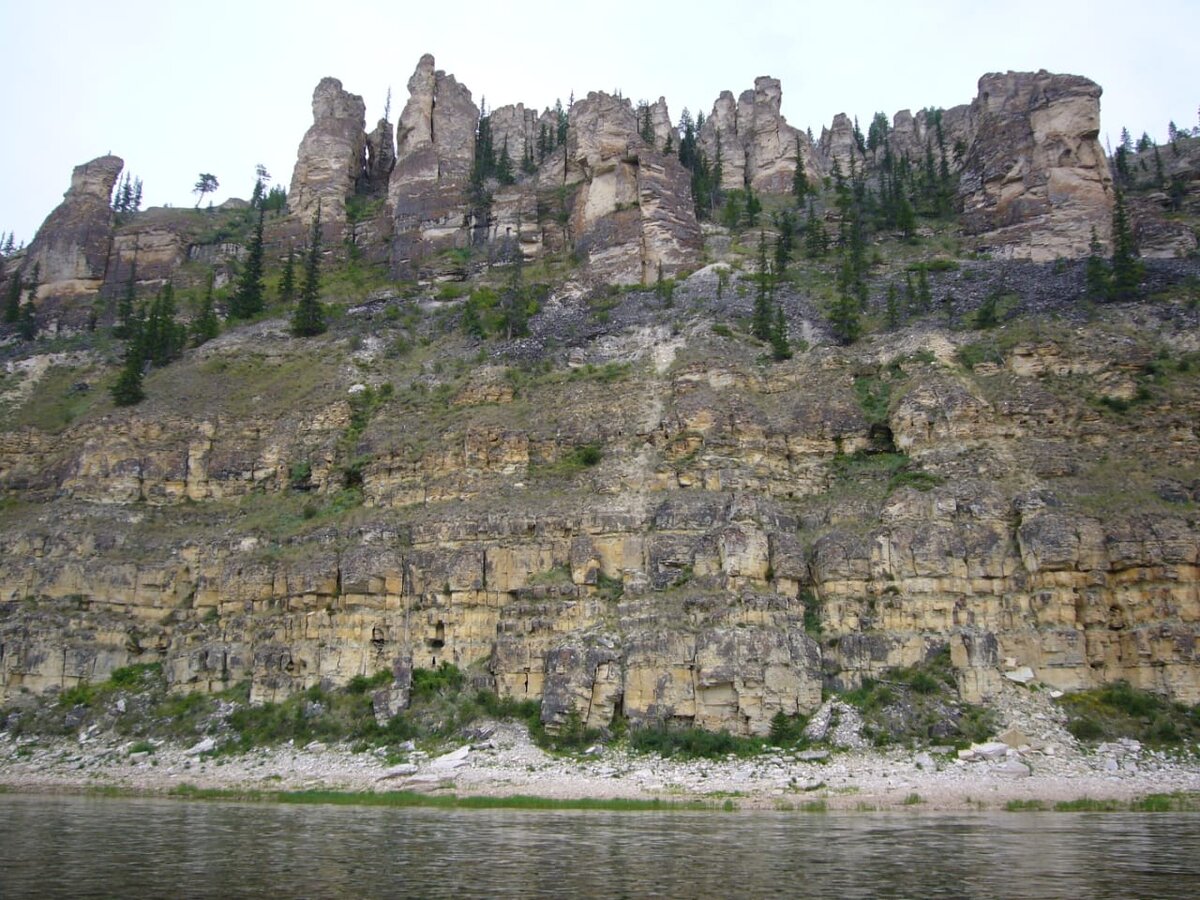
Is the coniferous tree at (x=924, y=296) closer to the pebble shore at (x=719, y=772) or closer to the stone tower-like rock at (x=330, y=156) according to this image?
the pebble shore at (x=719, y=772)

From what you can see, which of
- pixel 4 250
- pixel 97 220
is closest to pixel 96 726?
pixel 97 220

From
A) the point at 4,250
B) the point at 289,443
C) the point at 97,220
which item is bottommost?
the point at 289,443

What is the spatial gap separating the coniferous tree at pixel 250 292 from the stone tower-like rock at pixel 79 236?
47.1ft

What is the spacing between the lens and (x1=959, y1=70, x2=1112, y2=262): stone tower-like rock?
63.5 meters

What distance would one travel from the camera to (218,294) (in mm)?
77438

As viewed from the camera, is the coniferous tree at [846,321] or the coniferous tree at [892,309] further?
the coniferous tree at [846,321]

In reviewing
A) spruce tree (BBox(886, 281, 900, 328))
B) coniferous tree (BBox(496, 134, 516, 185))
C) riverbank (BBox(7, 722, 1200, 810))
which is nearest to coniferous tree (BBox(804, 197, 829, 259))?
spruce tree (BBox(886, 281, 900, 328))

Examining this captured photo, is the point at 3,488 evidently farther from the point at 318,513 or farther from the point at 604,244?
the point at 604,244

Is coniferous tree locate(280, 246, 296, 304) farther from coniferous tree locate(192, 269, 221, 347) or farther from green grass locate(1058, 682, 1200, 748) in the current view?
green grass locate(1058, 682, 1200, 748)

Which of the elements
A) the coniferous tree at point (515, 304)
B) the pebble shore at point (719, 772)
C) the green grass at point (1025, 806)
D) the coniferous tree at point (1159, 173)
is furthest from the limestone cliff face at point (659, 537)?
the coniferous tree at point (1159, 173)

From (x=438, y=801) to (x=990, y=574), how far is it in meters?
24.8

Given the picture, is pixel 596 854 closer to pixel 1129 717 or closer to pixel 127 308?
pixel 1129 717

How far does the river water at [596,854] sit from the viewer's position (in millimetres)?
17078

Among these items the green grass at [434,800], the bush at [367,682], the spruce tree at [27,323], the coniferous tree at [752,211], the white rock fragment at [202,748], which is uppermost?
the coniferous tree at [752,211]
